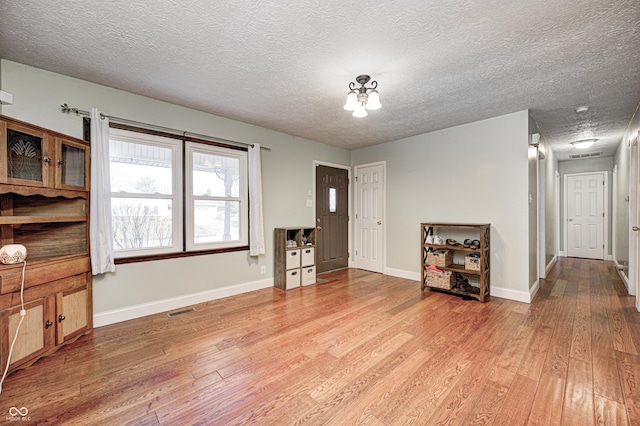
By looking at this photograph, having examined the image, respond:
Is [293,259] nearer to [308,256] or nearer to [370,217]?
[308,256]

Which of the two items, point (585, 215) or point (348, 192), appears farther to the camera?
point (585, 215)

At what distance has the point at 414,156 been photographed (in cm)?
470

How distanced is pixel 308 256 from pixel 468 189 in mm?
2644

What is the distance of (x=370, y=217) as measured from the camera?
5.40m

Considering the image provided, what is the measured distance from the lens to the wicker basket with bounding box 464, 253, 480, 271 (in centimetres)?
365

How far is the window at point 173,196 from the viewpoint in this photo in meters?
3.00

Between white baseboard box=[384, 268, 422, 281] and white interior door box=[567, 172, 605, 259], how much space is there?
16.6 ft

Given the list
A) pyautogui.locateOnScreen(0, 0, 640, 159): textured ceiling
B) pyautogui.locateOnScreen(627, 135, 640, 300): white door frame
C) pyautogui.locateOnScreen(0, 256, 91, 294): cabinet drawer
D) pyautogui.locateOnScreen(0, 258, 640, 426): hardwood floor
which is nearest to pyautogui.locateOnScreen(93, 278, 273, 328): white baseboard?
pyautogui.locateOnScreen(0, 258, 640, 426): hardwood floor

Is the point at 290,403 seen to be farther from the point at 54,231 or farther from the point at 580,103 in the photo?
the point at 580,103

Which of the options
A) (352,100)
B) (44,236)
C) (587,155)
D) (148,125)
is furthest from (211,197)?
(587,155)

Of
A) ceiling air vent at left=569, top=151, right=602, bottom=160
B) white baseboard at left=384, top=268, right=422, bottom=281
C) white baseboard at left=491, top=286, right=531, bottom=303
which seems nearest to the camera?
white baseboard at left=491, top=286, right=531, bottom=303

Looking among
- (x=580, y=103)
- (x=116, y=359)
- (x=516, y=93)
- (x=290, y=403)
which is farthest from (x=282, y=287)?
(x=580, y=103)

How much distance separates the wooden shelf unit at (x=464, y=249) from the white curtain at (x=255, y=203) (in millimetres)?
2429

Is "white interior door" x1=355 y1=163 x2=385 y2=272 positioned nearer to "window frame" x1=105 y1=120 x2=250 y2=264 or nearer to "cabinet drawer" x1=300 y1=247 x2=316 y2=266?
"cabinet drawer" x1=300 y1=247 x2=316 y2=266
